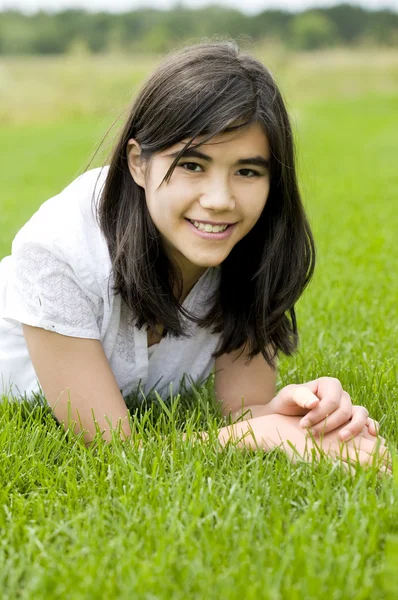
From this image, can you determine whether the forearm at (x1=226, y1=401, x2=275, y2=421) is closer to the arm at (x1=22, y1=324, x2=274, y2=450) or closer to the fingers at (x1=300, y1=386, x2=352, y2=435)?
the fingers at (x1=300, y1=386, x2=352, y2=435)

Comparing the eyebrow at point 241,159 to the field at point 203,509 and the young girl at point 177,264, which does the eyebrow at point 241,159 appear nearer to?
the young girl at point 177,264

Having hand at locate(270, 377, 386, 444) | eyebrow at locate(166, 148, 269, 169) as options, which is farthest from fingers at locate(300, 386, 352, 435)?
eyebrow at locate(166, 148, 269, 169)

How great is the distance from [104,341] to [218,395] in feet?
1.50

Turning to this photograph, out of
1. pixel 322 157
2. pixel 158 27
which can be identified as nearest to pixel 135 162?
pixel 322 157

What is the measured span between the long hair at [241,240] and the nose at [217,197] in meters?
0.10

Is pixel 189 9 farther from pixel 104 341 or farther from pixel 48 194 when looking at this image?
pixel 104 341

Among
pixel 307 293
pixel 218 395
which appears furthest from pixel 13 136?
pixel 218 395

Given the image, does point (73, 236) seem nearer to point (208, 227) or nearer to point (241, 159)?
point (208, 227)

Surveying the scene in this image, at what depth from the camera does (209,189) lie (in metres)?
2.06

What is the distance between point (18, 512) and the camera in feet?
5.83

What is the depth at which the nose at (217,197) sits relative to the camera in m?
2.05

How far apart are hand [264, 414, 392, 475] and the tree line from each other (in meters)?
59.2

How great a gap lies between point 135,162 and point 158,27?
65.4m

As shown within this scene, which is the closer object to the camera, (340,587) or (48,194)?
(340,587)
